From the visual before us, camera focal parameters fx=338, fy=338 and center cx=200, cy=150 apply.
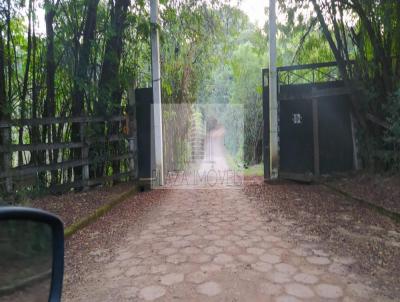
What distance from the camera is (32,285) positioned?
1.08m

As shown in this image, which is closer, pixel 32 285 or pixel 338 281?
pixel 32 285

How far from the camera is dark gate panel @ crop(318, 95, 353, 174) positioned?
5.70 metres

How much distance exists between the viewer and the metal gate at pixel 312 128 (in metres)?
5.70

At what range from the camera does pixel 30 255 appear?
1087 mm

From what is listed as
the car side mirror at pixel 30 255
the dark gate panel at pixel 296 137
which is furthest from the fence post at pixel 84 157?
the car side mirror at pixel 30 255

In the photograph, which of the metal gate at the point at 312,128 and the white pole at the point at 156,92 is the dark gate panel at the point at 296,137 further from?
the white pole at the point at 156,92

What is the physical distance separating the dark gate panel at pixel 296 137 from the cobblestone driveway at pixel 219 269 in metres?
2.49

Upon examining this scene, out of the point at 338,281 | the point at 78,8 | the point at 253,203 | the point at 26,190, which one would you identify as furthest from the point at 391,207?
the point at 78,8

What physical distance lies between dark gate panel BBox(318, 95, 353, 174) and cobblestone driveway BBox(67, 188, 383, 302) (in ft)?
8.81

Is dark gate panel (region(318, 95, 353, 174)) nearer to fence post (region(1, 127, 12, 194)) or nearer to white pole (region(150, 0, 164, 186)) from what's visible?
white pole (region(150, 0, 164, 186))

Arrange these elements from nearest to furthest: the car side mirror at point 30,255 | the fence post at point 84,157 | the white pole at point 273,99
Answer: the car side mirror at point 30,255 < the fence post at point 84,157 < the white pole at point 273,99

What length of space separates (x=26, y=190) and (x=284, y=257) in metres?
3.44

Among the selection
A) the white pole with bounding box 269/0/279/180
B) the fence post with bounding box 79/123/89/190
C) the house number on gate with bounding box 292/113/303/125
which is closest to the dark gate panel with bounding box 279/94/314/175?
the house number on gate with bounding box 292/113/303/125

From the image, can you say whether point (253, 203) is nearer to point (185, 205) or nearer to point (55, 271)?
point (185, 205)
